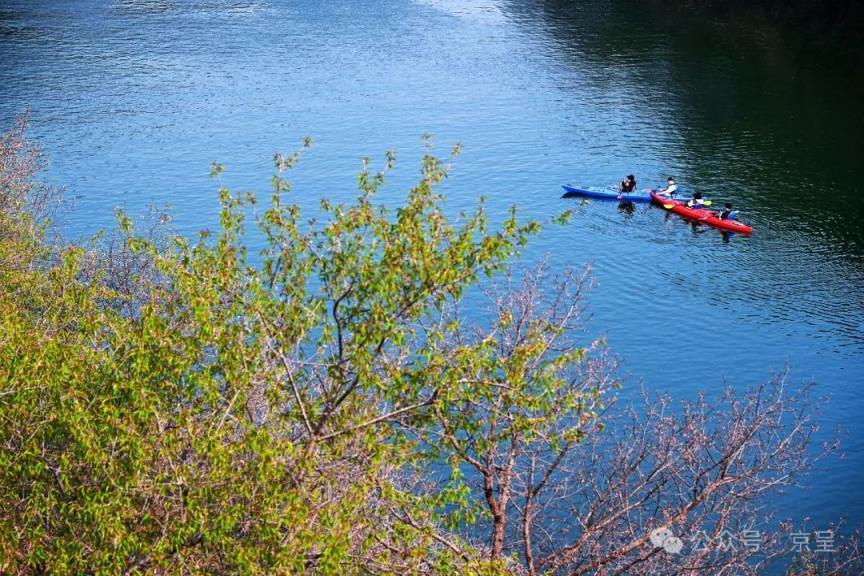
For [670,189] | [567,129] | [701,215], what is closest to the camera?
[701,215]

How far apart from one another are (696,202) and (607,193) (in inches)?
219

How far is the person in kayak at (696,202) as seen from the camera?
69500mm

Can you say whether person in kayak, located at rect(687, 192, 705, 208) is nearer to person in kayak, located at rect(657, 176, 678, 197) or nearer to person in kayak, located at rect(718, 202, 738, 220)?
person in kayak, located at rect(657, 176, 678, 197)

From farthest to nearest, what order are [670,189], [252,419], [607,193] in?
[607,193] → [670,189] → [252,419]

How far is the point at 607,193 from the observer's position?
72.2 meters

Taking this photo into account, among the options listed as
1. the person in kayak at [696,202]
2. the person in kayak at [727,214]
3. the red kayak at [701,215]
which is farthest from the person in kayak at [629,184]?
the person in kayak at [727,214]

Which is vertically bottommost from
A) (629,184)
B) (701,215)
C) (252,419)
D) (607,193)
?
(701,215)

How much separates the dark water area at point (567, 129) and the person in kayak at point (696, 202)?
5.90 ft

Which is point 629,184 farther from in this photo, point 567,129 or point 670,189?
point 567,129

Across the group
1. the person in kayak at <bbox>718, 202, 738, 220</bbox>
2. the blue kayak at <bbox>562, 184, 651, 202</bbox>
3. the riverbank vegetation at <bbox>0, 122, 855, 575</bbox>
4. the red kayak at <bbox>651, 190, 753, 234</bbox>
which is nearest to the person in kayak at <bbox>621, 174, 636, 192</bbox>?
the blue kayak at <bbox>562, 184, 651, 202</bbox>

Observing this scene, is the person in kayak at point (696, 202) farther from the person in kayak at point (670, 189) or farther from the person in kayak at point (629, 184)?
the person in kayak at point (629, 184)

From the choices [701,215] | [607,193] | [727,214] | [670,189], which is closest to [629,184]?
[607,193]

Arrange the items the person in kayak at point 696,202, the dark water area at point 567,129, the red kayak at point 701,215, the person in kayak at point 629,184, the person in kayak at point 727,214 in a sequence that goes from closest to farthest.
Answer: the dark water area at point 567,129 < the red kayak at point 701,215 < the person in kayak at point 727,214 < the person in kayak at point 696,202 < the person in kayak at point 629,184

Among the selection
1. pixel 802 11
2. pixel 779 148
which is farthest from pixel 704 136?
pixel 802 11
